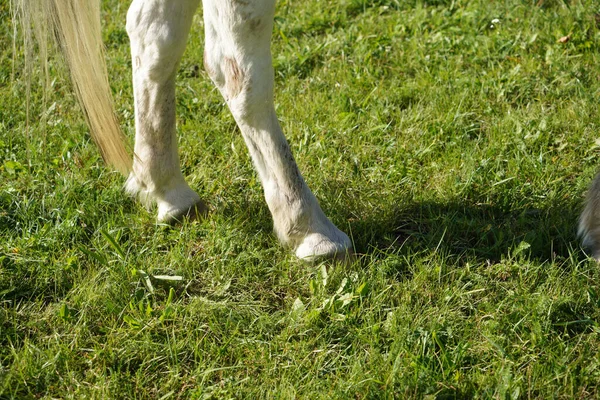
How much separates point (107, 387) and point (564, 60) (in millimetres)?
2939

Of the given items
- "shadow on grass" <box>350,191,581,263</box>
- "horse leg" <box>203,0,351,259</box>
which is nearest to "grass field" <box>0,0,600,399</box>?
"shadow on grass" <box>350,191,581,263</box>

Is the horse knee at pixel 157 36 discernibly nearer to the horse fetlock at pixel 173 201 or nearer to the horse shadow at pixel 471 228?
the horse fetlock at pixel 173 201

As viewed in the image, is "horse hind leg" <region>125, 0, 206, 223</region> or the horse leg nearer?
the horse leg

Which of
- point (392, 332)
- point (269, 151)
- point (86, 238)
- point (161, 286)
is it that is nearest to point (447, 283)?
point (392, 332)

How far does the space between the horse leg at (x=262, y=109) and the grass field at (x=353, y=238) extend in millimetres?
110

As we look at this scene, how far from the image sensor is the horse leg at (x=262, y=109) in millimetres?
2367

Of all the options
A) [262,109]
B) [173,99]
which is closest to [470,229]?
[262,109]

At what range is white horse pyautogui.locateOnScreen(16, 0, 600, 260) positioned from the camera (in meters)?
2.44

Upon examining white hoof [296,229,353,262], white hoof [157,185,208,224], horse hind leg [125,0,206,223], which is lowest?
white hoof [296,229,353,262]

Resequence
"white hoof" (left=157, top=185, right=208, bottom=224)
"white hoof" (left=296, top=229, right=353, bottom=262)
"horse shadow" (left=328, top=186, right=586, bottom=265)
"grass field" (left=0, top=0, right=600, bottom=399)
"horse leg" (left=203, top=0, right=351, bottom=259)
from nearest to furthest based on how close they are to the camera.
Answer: "grass field" (left=0, top=0, right=600, bottom=399), "horse leg" (left=203, top=0, right=351, bottom=259), "white hoof" (left=296, top=229, right=353, bottom=262), "horse shadow" (left=328, top=186, right=586, bottom=265), "white hoof" (left=157, top=185, right=208, bottom=224)

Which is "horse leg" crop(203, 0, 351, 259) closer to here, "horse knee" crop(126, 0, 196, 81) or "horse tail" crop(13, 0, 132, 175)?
"horse knee" crop(126, 0, 196, 81)

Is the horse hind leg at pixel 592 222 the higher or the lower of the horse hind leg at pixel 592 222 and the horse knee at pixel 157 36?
the lower

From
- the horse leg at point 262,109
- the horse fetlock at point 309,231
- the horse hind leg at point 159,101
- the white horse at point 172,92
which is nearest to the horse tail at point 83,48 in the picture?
the white horse at point 172,92

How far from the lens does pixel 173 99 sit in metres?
2.76
